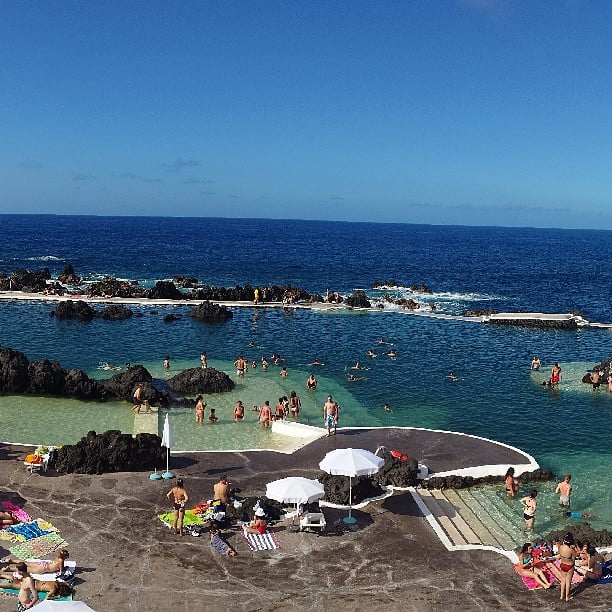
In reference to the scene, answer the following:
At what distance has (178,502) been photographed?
20.8 m

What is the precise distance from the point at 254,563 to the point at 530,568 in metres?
7.64

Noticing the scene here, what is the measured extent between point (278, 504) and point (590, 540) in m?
9.82

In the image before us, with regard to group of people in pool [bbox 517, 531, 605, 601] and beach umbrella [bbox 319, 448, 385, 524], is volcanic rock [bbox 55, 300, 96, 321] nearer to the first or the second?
beach umbrella [bbox 319, 448, 385, 524]

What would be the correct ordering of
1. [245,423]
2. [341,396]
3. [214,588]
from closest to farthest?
[214,588] < [245,423] < [341,396]

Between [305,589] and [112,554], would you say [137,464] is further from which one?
[305,589]

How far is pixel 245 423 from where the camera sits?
32594 millimetres

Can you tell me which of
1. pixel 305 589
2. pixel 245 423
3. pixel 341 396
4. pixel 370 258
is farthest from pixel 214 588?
pixel 370 258

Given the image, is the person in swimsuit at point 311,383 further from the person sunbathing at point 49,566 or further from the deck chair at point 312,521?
the person sunbathing at point 49,566

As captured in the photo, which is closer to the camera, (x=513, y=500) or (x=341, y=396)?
(x=513, y=500)

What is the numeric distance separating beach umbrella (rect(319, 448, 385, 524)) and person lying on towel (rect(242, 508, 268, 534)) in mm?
2603

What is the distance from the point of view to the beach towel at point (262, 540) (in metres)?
19.2

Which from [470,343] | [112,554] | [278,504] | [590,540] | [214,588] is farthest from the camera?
[470,343]

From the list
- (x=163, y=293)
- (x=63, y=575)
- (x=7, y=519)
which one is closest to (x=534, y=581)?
(x=63, y=575)

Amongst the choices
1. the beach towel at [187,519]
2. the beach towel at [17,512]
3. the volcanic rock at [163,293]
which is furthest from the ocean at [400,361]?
the beach towel at [17,512]
